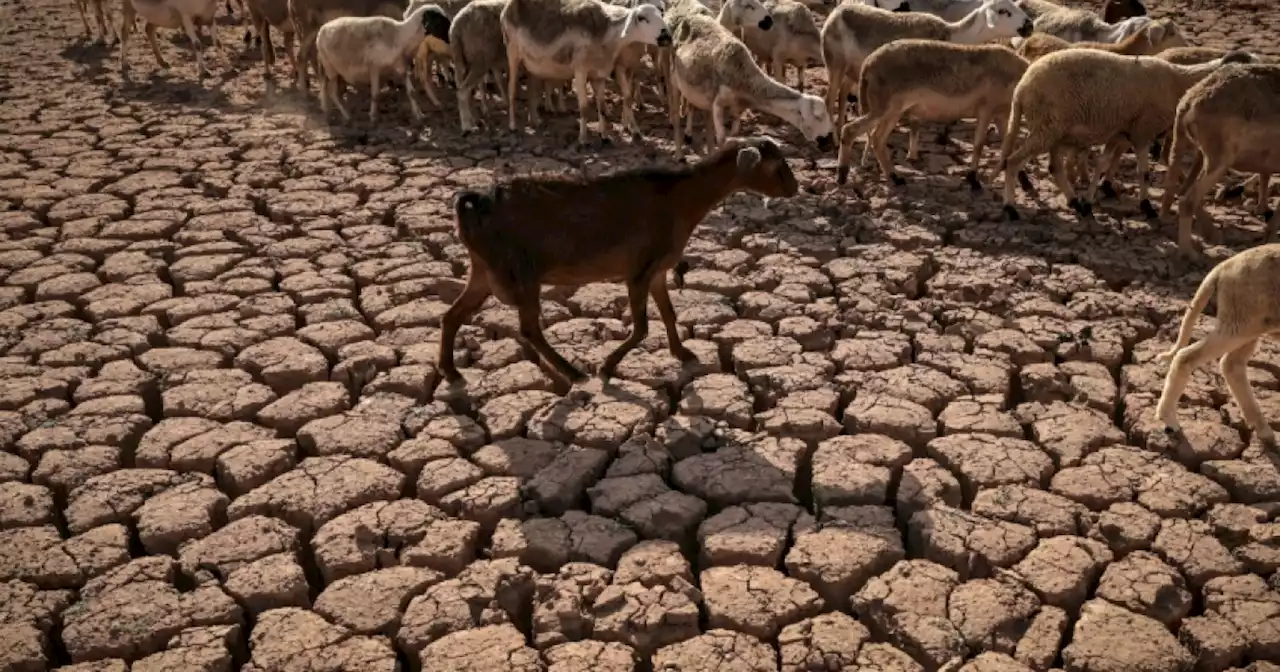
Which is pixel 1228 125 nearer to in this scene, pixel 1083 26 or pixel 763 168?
pixel 763 168

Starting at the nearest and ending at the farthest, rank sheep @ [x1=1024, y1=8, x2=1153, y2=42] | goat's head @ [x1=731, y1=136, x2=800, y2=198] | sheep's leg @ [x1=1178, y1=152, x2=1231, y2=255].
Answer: goat's head @ [x1=731, y1=136, x2=800, y2=198]
sheep's leg @ [x1=1178, y1=152, x2=1231, y2=255]
sheep @ [x1=1024, y1=8, x2=1153, y2=42]

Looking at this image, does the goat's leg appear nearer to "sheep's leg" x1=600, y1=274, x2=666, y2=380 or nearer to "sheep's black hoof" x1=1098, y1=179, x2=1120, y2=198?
"sheep's leg" x1=600, y1=274, x2=666, y2=380

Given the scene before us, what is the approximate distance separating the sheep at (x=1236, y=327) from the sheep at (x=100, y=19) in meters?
16.2

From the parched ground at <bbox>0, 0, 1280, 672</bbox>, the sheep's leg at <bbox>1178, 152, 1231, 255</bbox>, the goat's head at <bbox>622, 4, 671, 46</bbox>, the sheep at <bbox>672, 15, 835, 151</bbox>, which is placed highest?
the goat's head at <bbox>622, 4, 671, 46</bbox>

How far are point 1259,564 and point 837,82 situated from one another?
Result: 7.88 m

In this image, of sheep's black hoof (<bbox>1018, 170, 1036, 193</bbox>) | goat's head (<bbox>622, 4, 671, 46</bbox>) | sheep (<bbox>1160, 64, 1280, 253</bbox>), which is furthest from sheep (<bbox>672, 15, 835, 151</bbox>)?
sheep (<bbox>1160, 64, 1280, 253</bbox>)

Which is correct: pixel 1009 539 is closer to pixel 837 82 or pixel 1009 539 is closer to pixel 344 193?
pixel 344 193

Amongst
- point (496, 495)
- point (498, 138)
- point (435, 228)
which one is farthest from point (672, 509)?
point (498, 138)

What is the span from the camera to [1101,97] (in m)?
8.70

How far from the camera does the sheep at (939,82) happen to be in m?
9.55

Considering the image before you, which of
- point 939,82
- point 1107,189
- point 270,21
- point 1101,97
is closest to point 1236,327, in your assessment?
point 1101,97

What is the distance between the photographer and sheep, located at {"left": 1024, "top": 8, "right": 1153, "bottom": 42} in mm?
12336

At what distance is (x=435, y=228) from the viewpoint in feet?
28.5

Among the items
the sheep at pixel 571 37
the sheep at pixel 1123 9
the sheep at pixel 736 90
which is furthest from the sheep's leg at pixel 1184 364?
the sheep at pixel 1123 9
